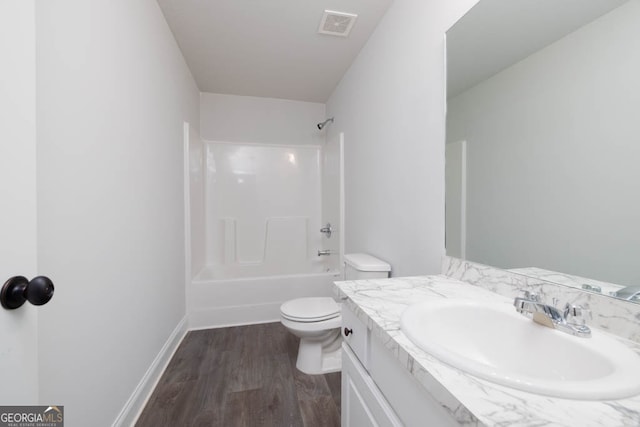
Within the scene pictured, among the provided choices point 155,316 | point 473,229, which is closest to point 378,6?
point 473,229

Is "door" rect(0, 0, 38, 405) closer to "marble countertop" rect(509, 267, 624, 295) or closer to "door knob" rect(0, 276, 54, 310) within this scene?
"door knob" rect(0, 276, 54, 310)

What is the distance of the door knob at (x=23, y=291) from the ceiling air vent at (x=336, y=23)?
1.93 m

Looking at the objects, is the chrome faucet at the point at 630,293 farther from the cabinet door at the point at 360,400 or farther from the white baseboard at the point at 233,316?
the white baseboard at the point at 233,316

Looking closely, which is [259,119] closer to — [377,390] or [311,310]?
[311,310]

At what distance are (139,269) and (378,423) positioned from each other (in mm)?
1356

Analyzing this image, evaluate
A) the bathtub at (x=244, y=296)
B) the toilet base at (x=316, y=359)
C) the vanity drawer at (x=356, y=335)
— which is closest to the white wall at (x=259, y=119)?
the bathtub at (x=244, y=296)

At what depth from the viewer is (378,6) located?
1577 millimetres

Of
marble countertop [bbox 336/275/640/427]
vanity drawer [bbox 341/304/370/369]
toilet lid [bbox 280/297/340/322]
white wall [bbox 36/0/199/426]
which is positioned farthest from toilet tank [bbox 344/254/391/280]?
white wall [bbox 36/0/199/426]

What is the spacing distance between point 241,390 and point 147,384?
1.74 ft

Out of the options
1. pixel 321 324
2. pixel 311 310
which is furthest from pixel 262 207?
pixel 321 324

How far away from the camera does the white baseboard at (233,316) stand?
2301 millimetres

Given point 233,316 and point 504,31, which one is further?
point 233,316

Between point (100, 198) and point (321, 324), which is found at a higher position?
point (100, 198)

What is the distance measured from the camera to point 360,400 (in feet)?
2.65
